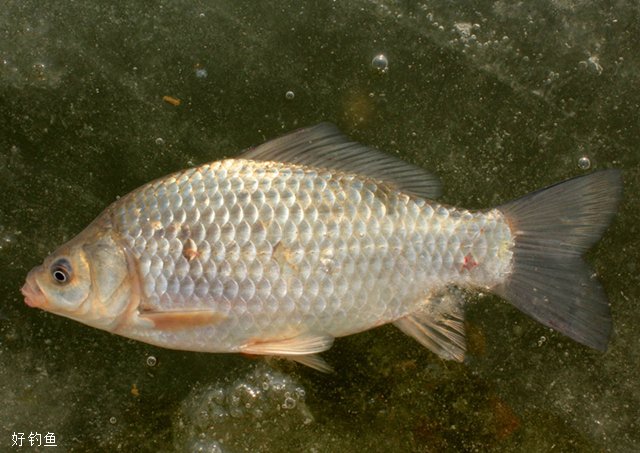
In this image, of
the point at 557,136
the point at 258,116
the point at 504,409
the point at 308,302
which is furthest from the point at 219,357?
the point at 557,136

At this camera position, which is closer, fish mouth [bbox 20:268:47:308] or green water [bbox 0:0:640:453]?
fish mouth [bbox 20:268:47:308]

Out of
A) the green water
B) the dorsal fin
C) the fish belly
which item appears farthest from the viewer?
the green water

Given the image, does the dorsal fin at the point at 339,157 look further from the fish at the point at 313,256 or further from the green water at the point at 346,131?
the green water at the point at 346,131

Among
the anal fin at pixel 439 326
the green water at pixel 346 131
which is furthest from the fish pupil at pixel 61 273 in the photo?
the anal fin at pixel 439 326

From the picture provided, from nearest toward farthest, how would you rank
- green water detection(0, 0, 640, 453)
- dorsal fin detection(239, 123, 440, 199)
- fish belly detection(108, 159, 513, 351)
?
fish belly detection(108, 159, 513, 351)
dorsal fin detection(239, 123, 440, 199)
green water detection(0, 0, 640, 453)

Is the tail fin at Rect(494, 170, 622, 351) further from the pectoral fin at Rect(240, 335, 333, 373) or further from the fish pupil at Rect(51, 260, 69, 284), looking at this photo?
the fish pupil at Rect(51, 260, 69, 284)

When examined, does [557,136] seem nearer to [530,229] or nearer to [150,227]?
[530,229]

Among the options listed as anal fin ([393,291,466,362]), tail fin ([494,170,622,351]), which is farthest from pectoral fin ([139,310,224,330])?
tail fin ([494,170,622,351])
